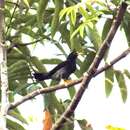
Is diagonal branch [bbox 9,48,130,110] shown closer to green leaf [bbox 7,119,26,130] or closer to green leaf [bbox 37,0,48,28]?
green leaf [bbox 37,0,48,28]

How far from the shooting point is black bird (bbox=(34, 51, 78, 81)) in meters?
1.75

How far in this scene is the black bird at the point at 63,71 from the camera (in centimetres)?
175

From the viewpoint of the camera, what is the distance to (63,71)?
5.93 ft

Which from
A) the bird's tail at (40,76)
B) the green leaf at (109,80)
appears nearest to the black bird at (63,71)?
the bird's tail at (40,76)

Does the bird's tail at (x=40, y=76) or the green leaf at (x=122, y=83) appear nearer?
the bird's tail at (x=40, y=76)

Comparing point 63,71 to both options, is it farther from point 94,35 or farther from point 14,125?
point 14,125

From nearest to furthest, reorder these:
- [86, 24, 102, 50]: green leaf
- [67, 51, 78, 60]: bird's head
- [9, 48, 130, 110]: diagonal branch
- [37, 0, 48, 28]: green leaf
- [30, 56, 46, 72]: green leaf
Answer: [9, 48, 130, 110]: diagonal branch, [86, 24, 102, 50]: green leaf, [37, 0, 48, 28]: green leaf, [67, 51, 78, 60]: bird's head, [30, 56, 46, 72]: green leaf

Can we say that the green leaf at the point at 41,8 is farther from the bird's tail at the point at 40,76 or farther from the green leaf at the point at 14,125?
the green leaf at the point at 14,125

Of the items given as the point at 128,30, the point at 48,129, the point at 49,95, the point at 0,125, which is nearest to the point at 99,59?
the point at 48,129

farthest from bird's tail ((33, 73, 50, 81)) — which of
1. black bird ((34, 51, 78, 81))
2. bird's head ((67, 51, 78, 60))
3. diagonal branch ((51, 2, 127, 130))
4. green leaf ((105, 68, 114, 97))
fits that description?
diagonal branch ((51, 2, 127, 130))

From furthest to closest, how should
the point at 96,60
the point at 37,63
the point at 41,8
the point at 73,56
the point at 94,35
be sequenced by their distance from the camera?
1. the point at 37,63
2. the point at 73,56
3. the point at 41,8
4. the point at 94,35
5. the point at 96,60

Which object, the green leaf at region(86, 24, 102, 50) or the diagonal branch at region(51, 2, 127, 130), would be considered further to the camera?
the green leaf at region(86, 24, 102, 50)

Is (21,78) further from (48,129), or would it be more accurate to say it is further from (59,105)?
(48,129)

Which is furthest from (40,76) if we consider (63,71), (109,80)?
(109,80)
